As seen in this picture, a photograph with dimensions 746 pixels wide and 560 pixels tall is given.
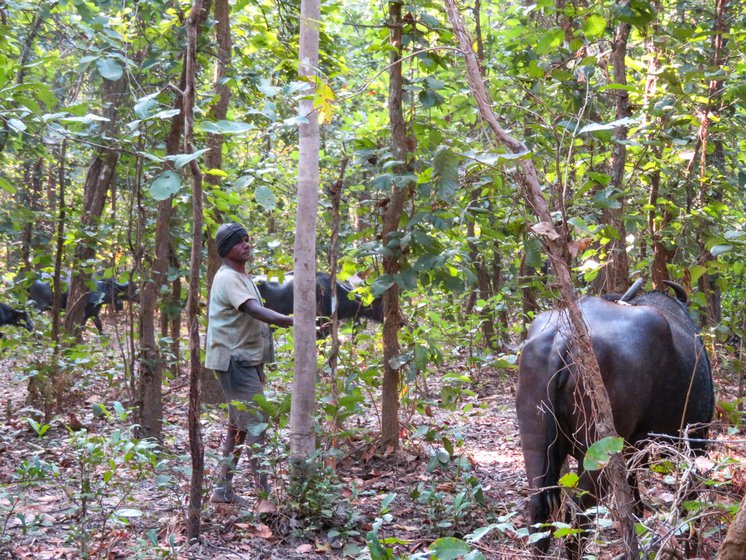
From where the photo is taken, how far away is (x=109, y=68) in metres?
3.82

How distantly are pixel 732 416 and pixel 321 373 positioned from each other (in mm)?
2932

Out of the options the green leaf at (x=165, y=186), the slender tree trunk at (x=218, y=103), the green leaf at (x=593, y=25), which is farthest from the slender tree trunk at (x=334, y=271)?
Result: the green leaf at (x=165, y=186)

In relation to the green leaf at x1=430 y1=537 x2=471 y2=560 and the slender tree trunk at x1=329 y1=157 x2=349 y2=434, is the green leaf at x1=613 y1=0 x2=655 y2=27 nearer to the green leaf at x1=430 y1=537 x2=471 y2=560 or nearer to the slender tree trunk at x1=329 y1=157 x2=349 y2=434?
the slender tree trunk at x1=329 y1=157 x2=349 y2=434

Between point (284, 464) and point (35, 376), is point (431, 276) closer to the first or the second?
point (284, 464)

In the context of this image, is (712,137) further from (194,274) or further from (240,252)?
(194,274)

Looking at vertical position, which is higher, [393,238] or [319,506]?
[393,238]

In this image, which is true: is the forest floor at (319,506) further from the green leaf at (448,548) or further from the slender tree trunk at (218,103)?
the slender tree trunk at (218,103)

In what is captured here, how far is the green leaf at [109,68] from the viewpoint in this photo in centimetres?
377

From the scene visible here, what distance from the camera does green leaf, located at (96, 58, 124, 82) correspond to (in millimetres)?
3766

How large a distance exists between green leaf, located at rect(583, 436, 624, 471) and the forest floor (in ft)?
0.86

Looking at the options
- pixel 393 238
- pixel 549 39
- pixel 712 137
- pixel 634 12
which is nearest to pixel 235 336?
pixel 393 238

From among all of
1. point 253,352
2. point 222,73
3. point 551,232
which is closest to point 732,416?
point 551,232

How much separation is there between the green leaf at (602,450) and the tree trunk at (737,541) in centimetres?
50

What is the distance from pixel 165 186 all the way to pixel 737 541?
93.3 inches
